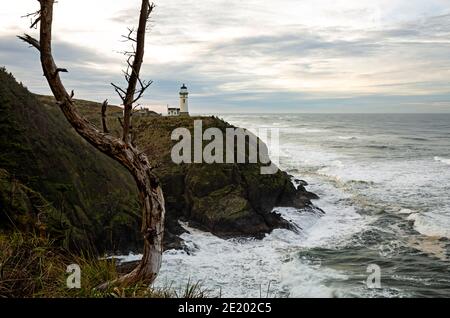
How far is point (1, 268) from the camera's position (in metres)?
5.00

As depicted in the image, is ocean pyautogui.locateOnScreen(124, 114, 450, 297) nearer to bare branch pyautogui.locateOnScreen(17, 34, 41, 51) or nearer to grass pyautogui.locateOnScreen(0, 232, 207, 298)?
grass pyautogui.locateOnScreen(0, 232, 207, 298)

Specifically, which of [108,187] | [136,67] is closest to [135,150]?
[136,67]

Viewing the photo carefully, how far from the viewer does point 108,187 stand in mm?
20000

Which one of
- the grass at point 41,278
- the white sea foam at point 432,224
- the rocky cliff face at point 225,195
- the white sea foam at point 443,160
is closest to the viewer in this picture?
Answer: the grass at point 41,278

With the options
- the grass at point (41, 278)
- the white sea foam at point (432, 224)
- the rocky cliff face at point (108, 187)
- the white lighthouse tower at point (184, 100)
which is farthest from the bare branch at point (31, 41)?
the white lighthouse tower at point (184, 100)

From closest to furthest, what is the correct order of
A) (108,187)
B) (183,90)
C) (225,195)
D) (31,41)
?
(31,41) → (108,187) → (225,195) → (183,90)

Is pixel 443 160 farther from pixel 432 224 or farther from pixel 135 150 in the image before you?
pixel 135 150

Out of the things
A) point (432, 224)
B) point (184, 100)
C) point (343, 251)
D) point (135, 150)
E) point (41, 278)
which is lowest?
point (343, 251)

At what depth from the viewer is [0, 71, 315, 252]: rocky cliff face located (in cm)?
1521

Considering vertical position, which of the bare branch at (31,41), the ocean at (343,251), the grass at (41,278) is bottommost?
the ocean at (343,251)

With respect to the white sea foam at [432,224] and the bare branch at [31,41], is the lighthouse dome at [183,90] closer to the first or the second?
the white sea foam at [432,224]

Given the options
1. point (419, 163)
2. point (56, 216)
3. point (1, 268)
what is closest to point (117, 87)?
point (1, 268)

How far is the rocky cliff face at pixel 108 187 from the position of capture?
15211 mm
